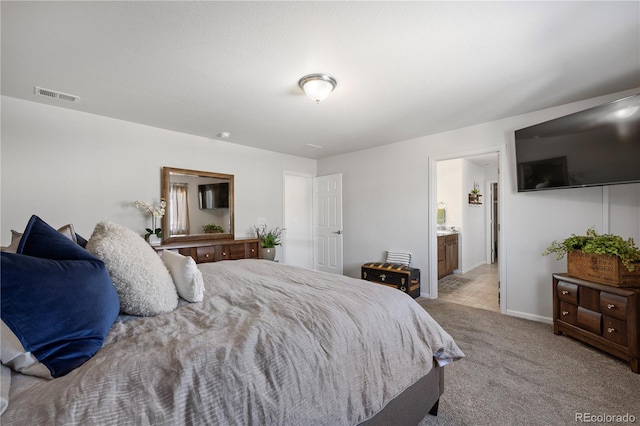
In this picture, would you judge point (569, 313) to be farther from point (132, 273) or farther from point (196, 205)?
point (196, 205)

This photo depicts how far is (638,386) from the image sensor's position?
1866 mm

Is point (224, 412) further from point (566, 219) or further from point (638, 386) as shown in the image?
point (566, 219)

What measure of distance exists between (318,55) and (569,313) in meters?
3.22

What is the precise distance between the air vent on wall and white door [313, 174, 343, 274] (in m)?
3.65

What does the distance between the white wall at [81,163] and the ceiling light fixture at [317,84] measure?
2317 mm

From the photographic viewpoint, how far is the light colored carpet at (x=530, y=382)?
5.37 ft

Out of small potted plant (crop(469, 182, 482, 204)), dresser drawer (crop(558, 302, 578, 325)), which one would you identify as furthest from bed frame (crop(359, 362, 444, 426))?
small potted plant (crop(469, 182, 482, 204))

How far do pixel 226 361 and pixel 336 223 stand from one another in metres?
4.28

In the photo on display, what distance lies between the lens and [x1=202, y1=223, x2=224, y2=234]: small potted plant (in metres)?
4.00

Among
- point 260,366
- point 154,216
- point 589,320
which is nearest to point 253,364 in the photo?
point 260,366

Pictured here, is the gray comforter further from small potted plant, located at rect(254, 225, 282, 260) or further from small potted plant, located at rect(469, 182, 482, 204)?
small potted plant, located at rect(469, 182, 482, 204)

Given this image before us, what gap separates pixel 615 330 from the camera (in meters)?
2.15

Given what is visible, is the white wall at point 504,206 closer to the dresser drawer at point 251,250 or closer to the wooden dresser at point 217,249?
the dresser drawer at point 251,250

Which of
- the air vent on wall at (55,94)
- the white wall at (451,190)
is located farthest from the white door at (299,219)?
the air vent on wall at (55,94)
